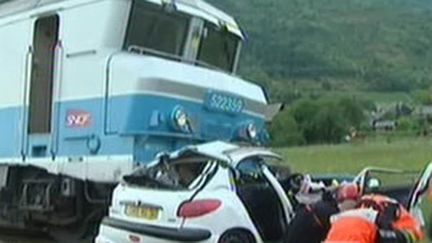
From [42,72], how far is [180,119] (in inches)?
98.3

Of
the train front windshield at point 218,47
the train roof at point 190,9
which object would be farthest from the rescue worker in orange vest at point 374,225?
the train front windshield at point 218,47

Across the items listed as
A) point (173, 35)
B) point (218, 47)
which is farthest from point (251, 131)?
point (173, 35)

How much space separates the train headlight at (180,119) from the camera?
10820mm

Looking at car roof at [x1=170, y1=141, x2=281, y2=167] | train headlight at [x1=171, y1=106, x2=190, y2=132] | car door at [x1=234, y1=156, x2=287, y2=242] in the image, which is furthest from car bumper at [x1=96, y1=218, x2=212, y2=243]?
train headlight at [x1=171, y1=106, x2=190, y2=132]

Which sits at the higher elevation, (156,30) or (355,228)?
(156,30)

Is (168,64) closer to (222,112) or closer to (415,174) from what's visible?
(222,112)

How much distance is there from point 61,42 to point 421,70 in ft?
289

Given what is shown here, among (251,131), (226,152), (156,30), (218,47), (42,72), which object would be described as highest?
(156,30)

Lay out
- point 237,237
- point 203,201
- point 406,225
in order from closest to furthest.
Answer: point 406,225 < point 203,201 < point 237,237

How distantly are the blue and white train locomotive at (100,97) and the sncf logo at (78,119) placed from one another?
0.02 m

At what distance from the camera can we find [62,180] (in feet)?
36.6

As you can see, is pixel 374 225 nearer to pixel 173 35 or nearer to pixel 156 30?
pixel 156 30

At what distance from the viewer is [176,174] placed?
343 inches

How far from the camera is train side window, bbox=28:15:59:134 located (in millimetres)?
11812
